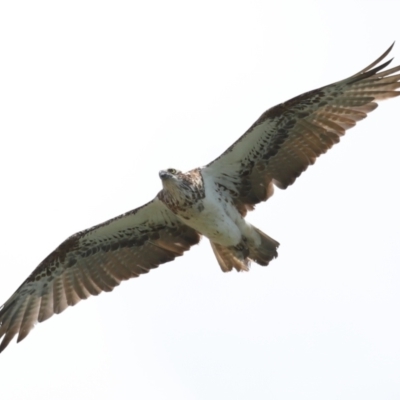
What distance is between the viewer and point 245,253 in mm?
14156

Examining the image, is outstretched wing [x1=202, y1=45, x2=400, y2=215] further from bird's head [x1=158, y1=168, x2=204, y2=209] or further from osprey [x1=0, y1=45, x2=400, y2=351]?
bird's head [x1=158, y1=168, x2=204, y2=209]

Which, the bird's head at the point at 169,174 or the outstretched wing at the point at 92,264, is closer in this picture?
the bird's head at the point at 169,174

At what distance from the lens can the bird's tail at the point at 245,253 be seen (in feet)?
46.1

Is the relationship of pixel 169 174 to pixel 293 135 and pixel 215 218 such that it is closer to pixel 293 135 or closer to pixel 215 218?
pixel 215 218

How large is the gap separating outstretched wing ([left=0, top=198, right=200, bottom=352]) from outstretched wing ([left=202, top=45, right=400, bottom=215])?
105 cm

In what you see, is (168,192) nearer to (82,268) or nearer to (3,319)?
(82,268)

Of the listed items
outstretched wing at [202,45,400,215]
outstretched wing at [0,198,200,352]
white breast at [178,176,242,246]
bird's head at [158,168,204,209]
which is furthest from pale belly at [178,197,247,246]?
outstretched wing at [0,198,200,352]

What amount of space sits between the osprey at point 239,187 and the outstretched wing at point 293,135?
0.01 metres

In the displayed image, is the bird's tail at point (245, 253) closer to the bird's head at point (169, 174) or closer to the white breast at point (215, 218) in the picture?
the white breast at point (215, 218)

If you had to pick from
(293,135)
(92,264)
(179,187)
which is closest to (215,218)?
(179,187)

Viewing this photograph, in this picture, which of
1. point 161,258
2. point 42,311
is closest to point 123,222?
point 161,258

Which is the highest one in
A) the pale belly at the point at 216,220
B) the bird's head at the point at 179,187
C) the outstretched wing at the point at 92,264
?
the outstretched wing at the point at 92,264

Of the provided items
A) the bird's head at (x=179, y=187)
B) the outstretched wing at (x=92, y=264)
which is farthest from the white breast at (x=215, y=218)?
the outstretched wing at (x=92, y=264)

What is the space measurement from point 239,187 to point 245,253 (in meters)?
0.84
